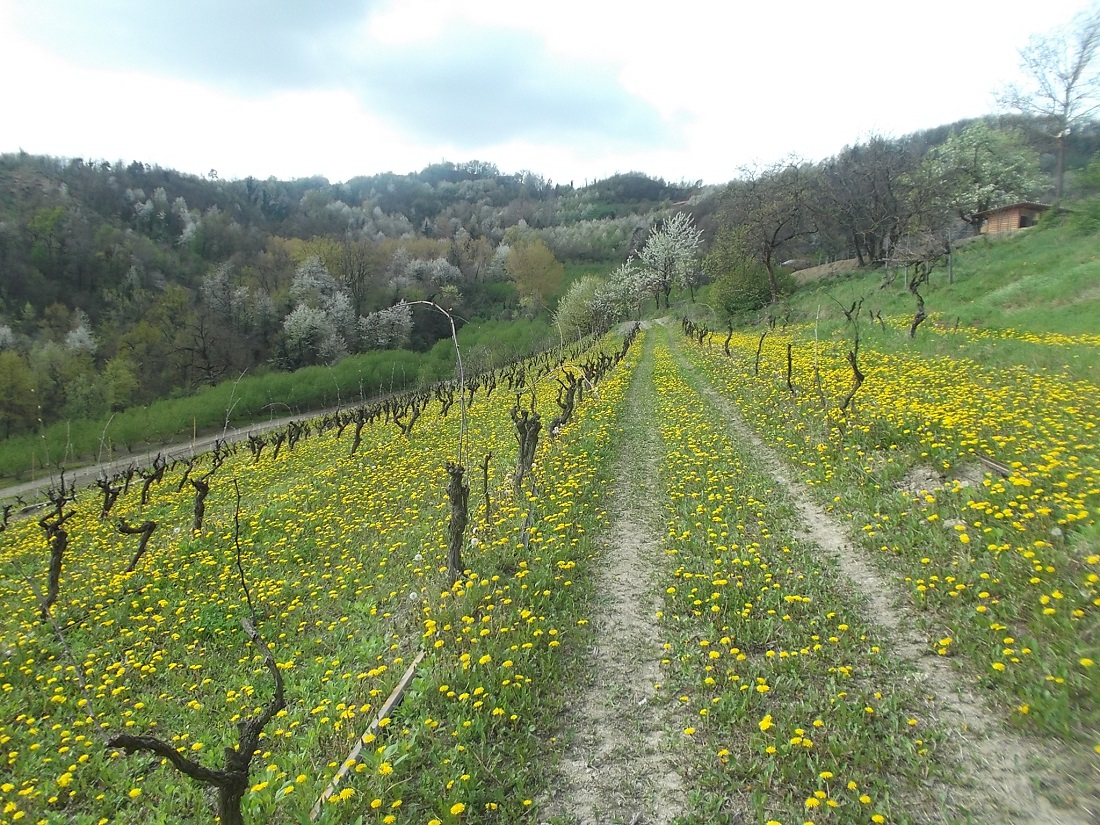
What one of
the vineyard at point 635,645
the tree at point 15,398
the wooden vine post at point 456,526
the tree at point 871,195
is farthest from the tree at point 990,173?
the tree at point 15,398

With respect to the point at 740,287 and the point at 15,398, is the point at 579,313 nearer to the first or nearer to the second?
the point at 740,287

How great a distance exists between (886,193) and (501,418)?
43720 millimetres

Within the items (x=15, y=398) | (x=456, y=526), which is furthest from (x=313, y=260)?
(x=456, y=526)

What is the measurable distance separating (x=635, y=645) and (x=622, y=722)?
1.12m

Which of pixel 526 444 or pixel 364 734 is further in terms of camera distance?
pixel 526 444

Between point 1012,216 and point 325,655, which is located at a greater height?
point 1012,216

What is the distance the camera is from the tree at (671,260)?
230 feet

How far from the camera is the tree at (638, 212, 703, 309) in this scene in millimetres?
70188

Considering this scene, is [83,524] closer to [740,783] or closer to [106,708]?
[106,708]

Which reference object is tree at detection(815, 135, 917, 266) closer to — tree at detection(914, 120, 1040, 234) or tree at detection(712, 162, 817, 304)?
tree at detection(712, 162, 817, 304)

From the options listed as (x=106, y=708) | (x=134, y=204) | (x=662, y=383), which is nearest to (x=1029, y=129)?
(x=662, y=383)

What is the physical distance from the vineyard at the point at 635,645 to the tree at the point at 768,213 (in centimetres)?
3672

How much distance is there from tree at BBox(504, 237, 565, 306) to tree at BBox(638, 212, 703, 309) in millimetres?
25634

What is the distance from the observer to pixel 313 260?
8062 centimetres
